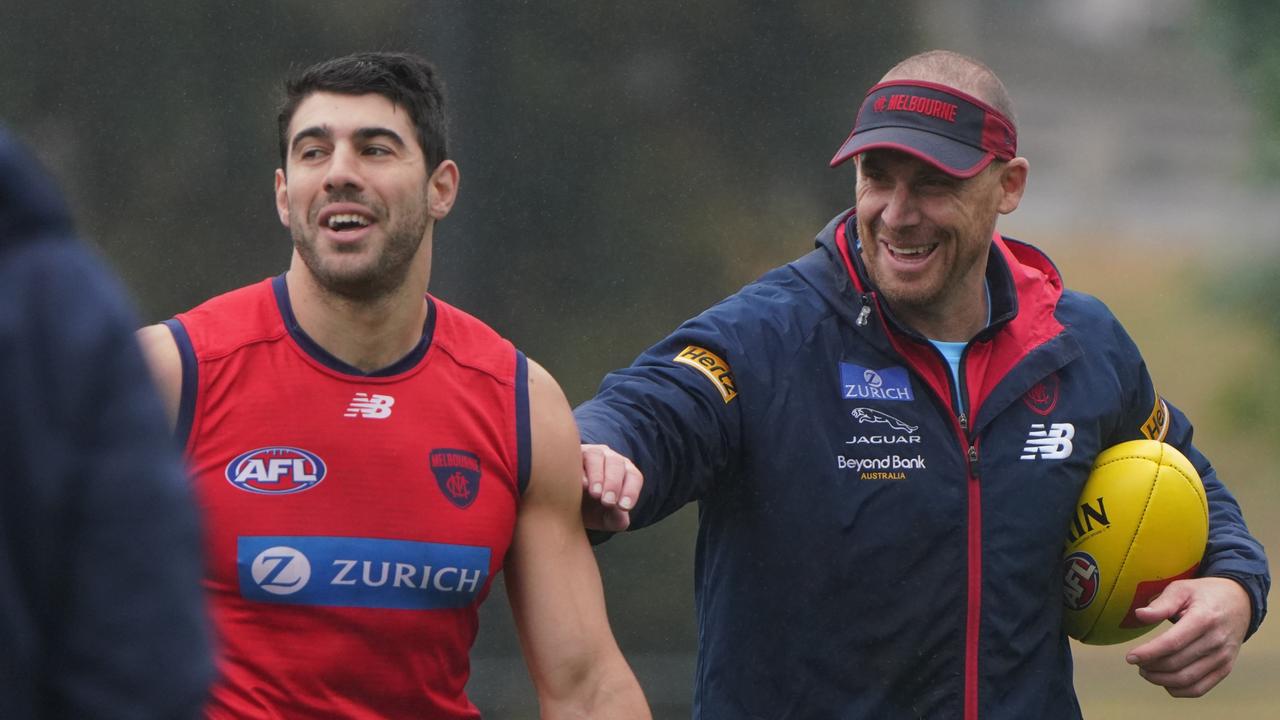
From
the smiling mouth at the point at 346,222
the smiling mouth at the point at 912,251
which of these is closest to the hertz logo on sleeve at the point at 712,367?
the smiling mouth at the point at 912,251

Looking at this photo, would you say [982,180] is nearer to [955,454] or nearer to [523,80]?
[955,454]

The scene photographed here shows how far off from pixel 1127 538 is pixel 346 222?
1.53m

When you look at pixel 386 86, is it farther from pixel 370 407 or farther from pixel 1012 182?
pixel 1012 182

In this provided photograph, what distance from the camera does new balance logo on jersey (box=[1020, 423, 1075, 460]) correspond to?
313cm

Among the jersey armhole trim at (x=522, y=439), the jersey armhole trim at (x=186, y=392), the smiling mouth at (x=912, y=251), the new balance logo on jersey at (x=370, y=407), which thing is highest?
the smiling mouth at (x=912, y=251)

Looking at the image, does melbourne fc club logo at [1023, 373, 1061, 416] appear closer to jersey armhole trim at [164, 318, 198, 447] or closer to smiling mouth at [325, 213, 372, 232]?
smiling mouth at [325, 213, 372, 232]

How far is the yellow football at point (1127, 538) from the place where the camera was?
3156 millimetres

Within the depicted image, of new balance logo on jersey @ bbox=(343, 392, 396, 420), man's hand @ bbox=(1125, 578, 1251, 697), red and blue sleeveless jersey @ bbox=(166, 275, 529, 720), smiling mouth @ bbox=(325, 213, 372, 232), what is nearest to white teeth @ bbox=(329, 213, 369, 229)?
smiling mouth @ bbox=(325, 213, 372, 232)

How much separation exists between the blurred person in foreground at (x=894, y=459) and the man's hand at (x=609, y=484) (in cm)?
2

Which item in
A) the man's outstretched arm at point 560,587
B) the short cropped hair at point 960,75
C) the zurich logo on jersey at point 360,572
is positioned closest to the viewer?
the zurich logo on jersey at point 360,572

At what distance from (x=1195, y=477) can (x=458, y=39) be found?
2.87 meters

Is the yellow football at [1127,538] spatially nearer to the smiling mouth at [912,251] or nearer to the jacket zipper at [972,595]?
the jacket zipper at [972,595]

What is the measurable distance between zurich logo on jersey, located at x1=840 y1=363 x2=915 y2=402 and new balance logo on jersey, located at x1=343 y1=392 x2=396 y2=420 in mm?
831

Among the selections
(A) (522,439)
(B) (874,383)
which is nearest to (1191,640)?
(B) (874,383)
